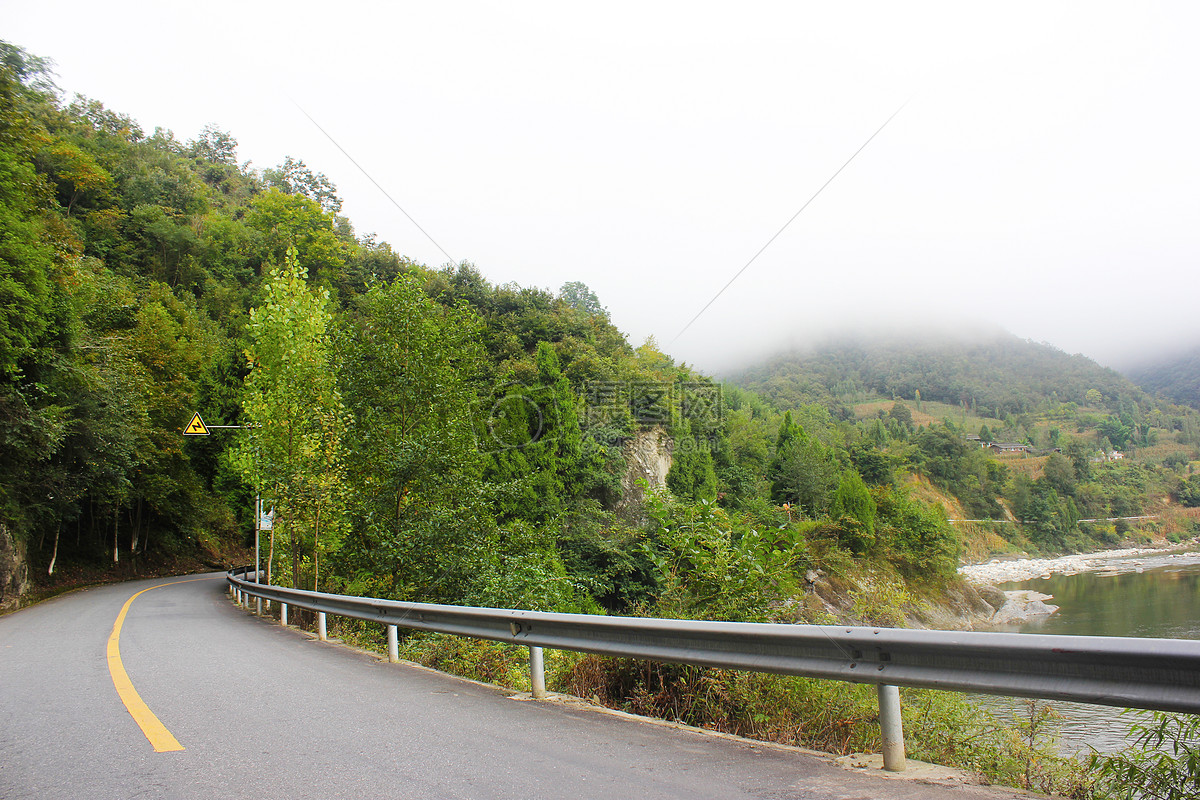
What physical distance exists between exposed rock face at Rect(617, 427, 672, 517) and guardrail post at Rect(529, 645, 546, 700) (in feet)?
98.6

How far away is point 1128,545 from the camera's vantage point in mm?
64750

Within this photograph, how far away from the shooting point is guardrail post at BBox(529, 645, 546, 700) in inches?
217

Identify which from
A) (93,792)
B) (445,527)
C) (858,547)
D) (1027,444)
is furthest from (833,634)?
(1027,444)

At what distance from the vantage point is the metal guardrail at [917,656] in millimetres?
2449

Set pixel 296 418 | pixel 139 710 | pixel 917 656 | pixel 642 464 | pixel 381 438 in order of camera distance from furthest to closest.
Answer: pixel 642 464 < pixel 296 418 < pixel 381 438 < pixel 139 710 < pixel 917 656

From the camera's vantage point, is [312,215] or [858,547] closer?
[858,547]

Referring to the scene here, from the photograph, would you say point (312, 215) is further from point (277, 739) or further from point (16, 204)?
point (277, 739)

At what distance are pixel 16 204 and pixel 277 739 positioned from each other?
2135 cm

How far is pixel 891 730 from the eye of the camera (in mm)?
3264

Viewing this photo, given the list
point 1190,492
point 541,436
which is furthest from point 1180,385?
point 541,436

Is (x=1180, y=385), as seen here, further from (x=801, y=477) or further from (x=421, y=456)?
(x=421, y=456)

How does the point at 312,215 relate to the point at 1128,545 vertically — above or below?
above

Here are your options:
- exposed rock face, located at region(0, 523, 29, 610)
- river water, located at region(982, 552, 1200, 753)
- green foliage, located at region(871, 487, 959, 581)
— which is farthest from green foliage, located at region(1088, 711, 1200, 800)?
green foliage, located at region(871, 487, 959, 581)

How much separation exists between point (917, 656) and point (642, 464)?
1421 inches
